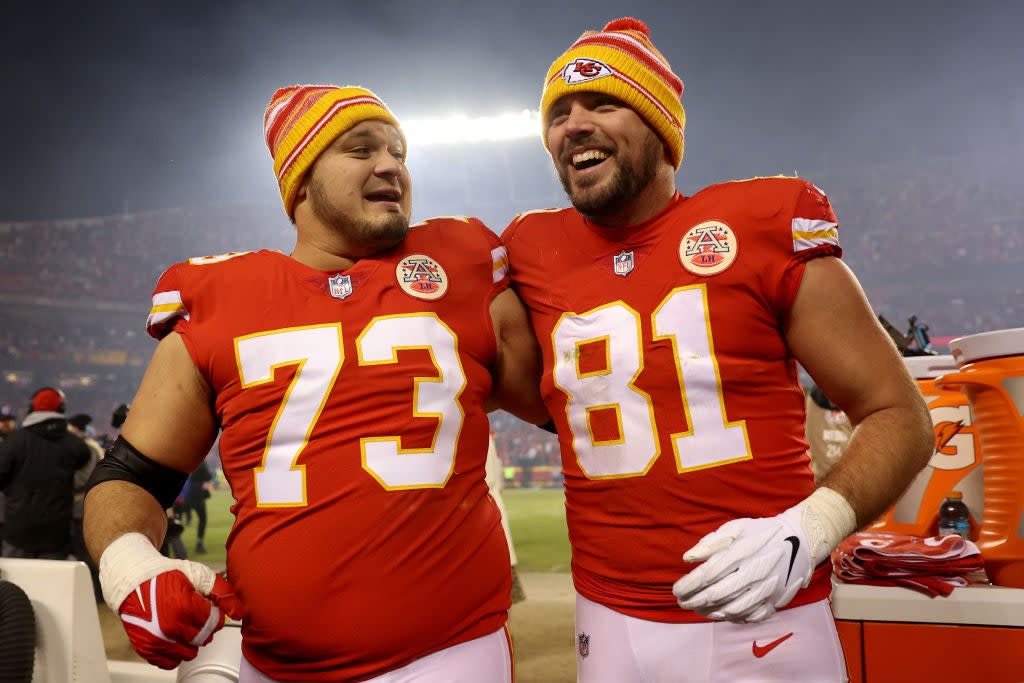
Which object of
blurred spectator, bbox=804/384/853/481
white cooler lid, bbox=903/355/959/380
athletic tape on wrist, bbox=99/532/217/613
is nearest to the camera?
athletic tape on wrist, bbox=99/532/217/613

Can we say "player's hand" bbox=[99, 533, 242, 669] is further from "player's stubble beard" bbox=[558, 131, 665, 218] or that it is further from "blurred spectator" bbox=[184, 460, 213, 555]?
"blurred spectator" bbox=[184, 460, 213, 555]

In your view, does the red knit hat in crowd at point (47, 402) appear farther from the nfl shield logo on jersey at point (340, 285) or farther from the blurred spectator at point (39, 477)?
the nfl shield logo on jersey at point (340, 285)

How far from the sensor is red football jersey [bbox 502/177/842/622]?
1391 millimetres

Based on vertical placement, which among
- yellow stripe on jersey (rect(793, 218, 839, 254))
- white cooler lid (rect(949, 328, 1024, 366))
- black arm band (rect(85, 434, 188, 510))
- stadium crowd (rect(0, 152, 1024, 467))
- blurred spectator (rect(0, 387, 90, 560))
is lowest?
blurred spectator (rect(0, 387, 90, 560))

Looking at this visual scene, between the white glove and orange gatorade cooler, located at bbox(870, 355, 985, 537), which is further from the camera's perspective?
orange gatorade cooler, located at bbox(870, 355, 985, 537)

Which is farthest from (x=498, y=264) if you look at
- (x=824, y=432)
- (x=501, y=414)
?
(x=501, y=414)

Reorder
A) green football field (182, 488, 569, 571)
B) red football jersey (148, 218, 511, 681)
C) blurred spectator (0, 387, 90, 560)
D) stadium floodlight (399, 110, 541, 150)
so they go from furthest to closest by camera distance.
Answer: stadium floodlight (399, 110, 541, 150)
green football field (182, 488, 569, 571)
blurred spectator (0, 387, 90, 560)
red football jersey (148, 218, 511, 681)

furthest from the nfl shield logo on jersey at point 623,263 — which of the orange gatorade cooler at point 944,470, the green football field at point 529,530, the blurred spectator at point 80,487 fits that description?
the green football field at point 529,530

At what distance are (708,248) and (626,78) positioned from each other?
1.31 ft

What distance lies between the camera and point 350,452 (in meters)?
1.40

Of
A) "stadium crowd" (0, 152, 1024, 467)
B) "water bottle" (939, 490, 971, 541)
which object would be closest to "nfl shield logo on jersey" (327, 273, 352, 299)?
"water bottle" (939, 490, 971, 541)

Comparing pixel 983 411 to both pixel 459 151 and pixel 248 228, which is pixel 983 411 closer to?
pixel 248 228

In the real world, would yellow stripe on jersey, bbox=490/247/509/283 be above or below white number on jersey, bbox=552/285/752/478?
above

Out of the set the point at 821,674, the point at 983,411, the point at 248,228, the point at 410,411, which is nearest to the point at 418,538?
the point at 410,411
